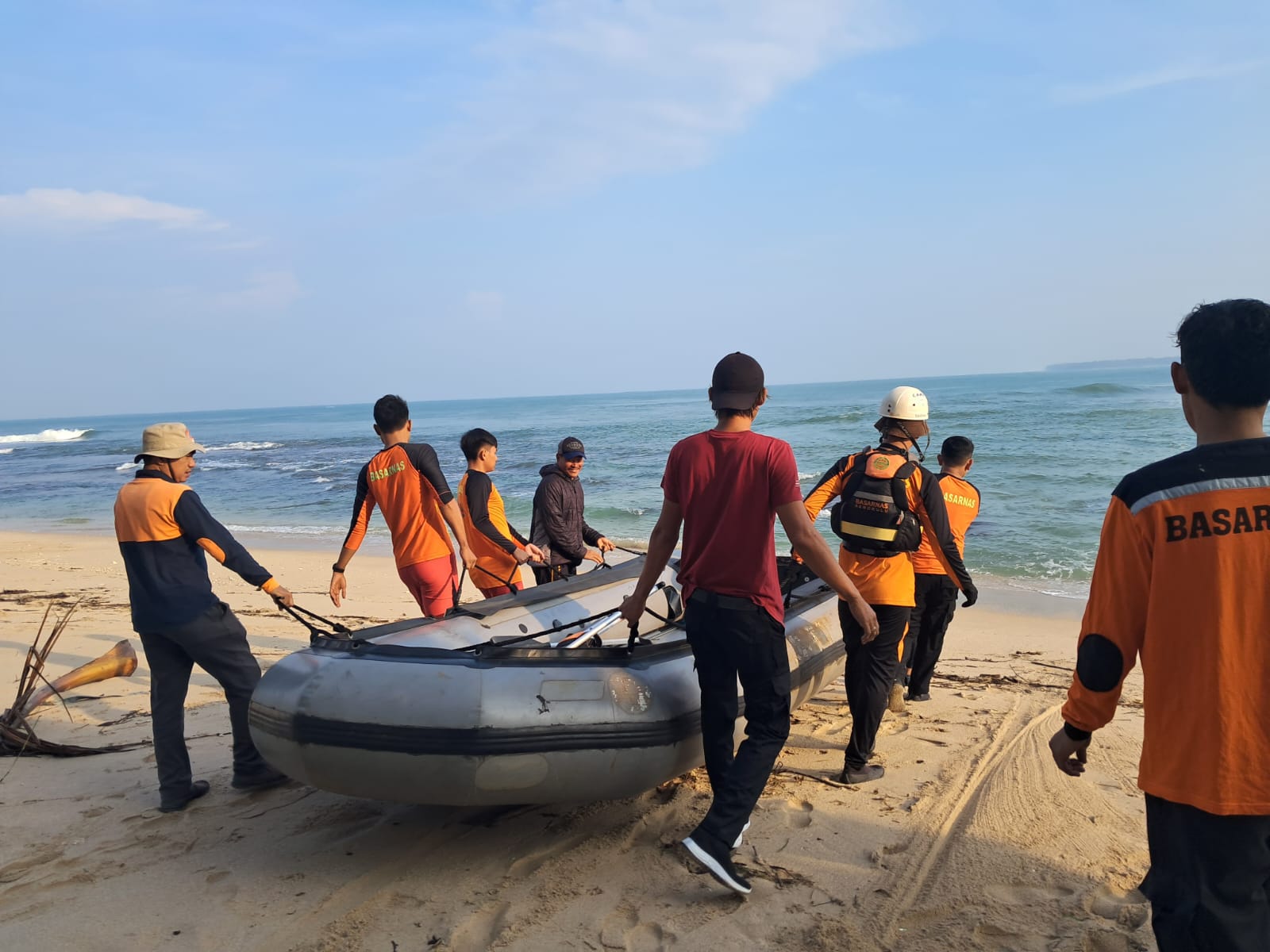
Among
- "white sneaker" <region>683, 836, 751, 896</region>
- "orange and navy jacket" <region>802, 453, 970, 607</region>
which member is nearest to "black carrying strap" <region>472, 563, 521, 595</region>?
"orange and navy jacket" <region>802, 453, 970, 607</region>

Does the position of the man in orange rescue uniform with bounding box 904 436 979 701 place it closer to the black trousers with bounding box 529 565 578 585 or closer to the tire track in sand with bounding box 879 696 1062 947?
the tire track in sand with bounding box 879 696 1062 947

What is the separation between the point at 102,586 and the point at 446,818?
839 centimetres

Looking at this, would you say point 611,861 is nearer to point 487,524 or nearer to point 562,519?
point 487,524

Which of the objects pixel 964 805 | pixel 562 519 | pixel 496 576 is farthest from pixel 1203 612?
pixel 562 519

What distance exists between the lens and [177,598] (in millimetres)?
3869

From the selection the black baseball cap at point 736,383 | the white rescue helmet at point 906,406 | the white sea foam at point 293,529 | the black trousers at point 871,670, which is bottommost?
the white sea foam at point 293,529

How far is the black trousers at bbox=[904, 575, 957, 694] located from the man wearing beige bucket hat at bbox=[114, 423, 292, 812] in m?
3.34

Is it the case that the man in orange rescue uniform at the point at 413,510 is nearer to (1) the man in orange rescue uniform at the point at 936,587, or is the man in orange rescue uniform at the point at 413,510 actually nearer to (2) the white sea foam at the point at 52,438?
(1) the man in orange rescue uniform at the point at 936,587

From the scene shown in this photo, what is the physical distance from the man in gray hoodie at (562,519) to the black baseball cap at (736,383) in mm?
2740

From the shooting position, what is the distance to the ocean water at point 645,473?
Result: 1296 centimetres

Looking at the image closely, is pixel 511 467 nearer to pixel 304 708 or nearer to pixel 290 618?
pixel 290 618

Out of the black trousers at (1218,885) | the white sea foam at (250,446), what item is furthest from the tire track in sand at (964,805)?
the white sea foam at (250,446)

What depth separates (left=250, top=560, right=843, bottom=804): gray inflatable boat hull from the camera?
312cm

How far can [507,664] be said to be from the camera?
11.0 feet
